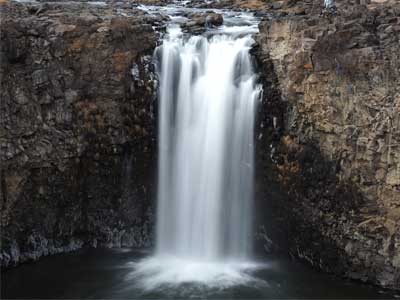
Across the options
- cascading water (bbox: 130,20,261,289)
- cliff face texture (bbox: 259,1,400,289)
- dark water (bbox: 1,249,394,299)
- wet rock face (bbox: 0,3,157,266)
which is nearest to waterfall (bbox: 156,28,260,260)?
cascading water (bbox: 130,20,261,289)

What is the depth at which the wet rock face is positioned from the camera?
13.2 m

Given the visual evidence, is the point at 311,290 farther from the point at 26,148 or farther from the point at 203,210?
the point at 26,148

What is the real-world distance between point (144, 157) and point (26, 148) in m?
3.07

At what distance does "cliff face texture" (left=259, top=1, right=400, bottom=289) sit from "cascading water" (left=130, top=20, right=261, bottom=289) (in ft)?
2.70

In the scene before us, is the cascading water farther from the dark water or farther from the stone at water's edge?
the dark water

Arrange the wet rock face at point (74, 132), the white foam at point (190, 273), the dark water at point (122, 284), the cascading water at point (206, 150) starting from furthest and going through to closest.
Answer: the cascading water at point (206, 150) → the wet rock face at point (74, 132) → the white foam at point (190, 273) → the dark water at point (122, 284)

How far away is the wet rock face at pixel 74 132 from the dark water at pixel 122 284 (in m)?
0.77

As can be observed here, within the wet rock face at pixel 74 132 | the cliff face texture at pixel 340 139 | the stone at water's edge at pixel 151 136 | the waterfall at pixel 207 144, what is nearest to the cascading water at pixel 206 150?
the waterfall at pixel 207 144

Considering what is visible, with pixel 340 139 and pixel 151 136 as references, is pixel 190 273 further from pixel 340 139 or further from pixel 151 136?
pixel 340 139

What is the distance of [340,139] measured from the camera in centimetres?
1252

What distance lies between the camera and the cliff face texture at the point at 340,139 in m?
11.9

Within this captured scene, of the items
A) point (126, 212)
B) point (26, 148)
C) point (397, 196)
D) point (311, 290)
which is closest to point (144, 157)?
point (126, 212)

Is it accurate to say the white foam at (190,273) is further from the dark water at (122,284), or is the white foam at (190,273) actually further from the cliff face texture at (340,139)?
the cliff face texture at (340,139)

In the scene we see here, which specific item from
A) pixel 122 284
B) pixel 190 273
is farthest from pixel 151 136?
Answer: pixel 122 284
